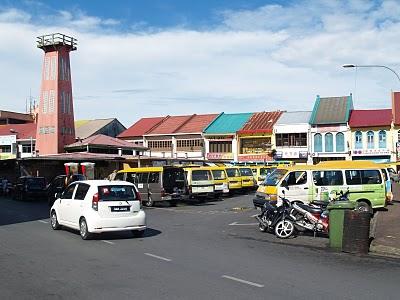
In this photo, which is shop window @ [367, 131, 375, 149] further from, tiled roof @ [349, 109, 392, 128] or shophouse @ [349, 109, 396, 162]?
tiled roof @ [349, 109, 392, 128]

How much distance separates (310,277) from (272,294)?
1613 mm

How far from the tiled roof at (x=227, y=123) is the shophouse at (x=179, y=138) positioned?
2.75 ft

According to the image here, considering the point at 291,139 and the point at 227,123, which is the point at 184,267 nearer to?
the point at 291,139

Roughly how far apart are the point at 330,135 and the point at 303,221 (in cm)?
4493

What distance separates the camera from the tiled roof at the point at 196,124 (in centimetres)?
6652

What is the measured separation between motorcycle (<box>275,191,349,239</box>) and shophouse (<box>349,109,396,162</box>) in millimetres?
43839

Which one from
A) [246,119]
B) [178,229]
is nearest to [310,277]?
[178,229]

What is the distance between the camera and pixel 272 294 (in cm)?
755

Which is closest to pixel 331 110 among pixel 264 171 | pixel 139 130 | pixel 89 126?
pixel 264 171

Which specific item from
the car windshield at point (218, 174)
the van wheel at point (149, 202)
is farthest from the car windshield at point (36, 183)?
the car windshield at point (218, 174)

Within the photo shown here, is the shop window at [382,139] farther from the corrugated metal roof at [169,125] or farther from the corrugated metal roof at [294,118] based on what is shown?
the corrugated metal roof at [169,125]

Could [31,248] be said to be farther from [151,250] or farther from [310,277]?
[310,277]

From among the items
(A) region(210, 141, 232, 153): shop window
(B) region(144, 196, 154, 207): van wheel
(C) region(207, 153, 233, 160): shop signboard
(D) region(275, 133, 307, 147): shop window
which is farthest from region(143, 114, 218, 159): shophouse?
(B) region(144, 196, 154, 207): van wheel

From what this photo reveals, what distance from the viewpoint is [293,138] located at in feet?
196
